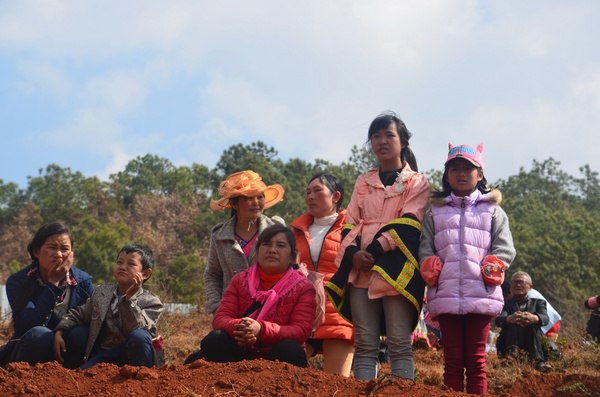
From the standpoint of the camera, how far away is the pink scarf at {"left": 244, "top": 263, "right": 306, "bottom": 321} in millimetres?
3973

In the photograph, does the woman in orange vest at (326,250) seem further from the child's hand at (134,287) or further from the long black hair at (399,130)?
the child's hand at (134,287)

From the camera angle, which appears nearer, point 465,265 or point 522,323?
point 465,265

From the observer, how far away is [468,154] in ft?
14.1

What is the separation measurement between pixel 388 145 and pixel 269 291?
1.43 metres

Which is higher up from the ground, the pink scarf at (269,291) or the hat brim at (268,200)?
the hat brim at (268,200)

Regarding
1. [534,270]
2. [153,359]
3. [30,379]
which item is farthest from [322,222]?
[534,270]

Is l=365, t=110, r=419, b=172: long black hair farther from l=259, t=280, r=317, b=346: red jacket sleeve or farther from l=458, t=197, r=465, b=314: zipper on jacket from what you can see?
l=259, t=280, r=317, b=346: red jacket sleeve

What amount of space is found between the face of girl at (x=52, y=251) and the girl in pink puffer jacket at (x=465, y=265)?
2.64m

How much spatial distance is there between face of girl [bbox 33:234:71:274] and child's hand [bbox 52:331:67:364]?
0.59 m

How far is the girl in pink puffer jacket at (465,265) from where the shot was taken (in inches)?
154

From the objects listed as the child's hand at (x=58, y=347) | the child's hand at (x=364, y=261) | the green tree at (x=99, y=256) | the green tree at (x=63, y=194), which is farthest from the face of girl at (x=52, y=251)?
the green tree at (x=63, y=194)

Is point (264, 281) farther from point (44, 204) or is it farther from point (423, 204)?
point (44, 204)

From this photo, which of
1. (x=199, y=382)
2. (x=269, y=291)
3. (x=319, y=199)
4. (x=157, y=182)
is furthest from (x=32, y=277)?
(x=157, y=182)

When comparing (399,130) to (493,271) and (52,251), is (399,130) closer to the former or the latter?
(493,271)
